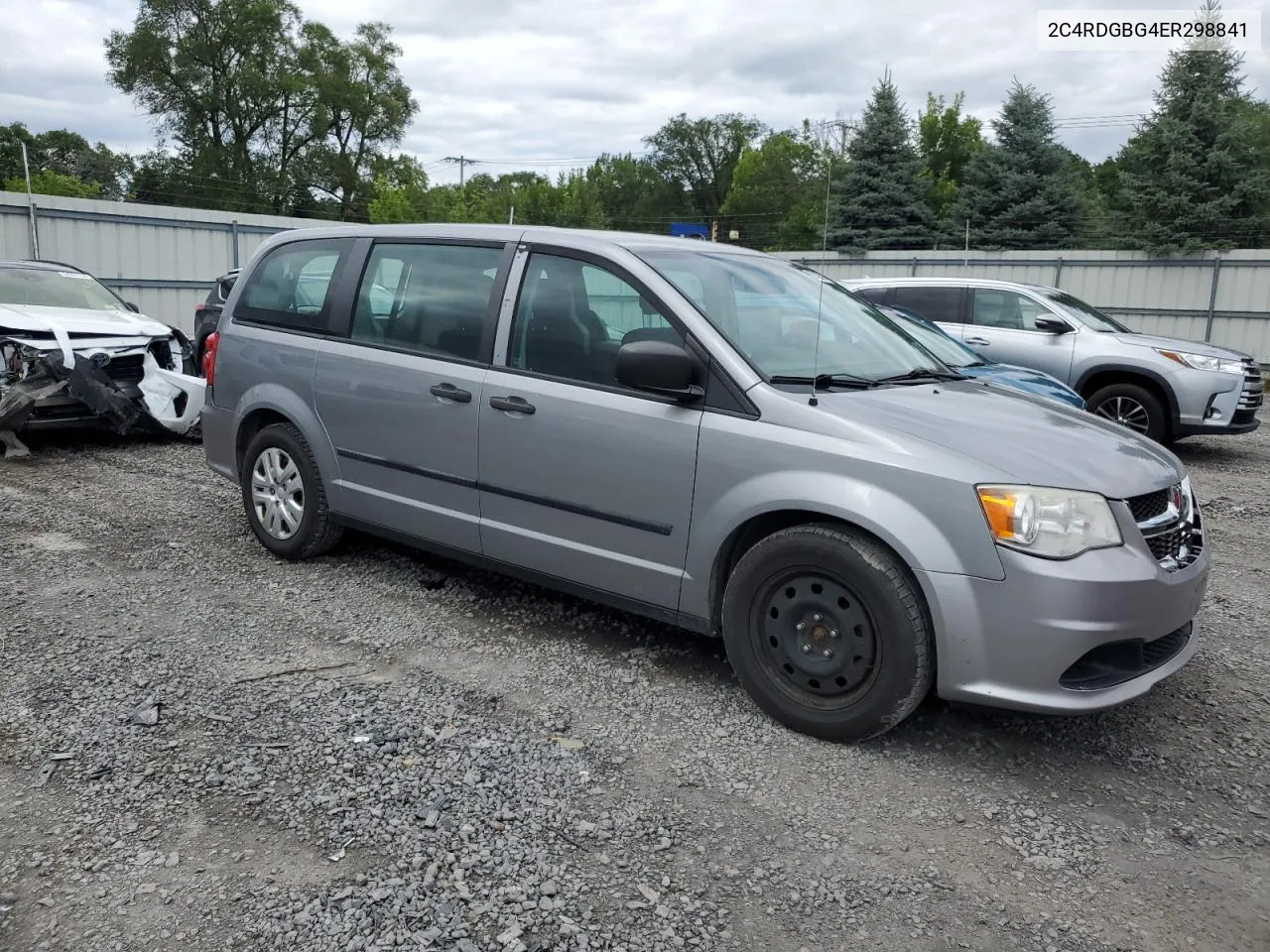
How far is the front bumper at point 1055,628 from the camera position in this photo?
3.22 metres

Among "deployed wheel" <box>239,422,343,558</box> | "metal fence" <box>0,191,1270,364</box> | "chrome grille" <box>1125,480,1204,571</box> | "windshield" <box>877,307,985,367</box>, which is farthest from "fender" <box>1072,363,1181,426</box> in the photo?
"metal fence" <box>0,191,1270,364</box>

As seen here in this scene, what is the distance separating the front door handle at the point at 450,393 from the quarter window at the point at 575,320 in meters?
0.26

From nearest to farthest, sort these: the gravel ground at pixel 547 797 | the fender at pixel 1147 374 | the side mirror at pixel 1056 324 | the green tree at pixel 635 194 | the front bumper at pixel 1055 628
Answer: the gravel ground at pixel 547 797, the front bumper at pixel 1055 628, the fender at pixel 1147 374, the side mirror at pixel 1056 324, the green tree at pixel 635 194

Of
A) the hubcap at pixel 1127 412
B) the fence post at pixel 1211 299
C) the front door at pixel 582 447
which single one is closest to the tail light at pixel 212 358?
the front door at pixel 582 447

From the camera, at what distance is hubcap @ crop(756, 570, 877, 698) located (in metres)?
3.50

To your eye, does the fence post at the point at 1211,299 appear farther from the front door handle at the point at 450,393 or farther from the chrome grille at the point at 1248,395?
the front door handle at the point at 450,393

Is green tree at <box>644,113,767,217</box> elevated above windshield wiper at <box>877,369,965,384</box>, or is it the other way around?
green tree at <box>644,113,767,217</box>

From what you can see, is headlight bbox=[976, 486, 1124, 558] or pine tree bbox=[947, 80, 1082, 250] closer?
headlight bbox=[976, 486, 1124, 558]

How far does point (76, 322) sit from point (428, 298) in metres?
5.55

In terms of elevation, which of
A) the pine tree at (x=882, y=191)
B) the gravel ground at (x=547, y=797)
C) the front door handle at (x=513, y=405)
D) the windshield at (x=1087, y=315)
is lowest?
the gravel ground at (x=547, y=797)

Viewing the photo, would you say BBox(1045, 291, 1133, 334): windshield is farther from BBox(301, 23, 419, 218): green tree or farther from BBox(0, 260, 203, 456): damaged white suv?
BBox(301, 23, 419, 218): green tree

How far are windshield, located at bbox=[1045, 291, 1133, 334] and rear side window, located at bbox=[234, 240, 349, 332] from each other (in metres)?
7.80

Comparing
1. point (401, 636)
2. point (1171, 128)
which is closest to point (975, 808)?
point (401, 636)

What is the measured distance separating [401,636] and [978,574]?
255cm
